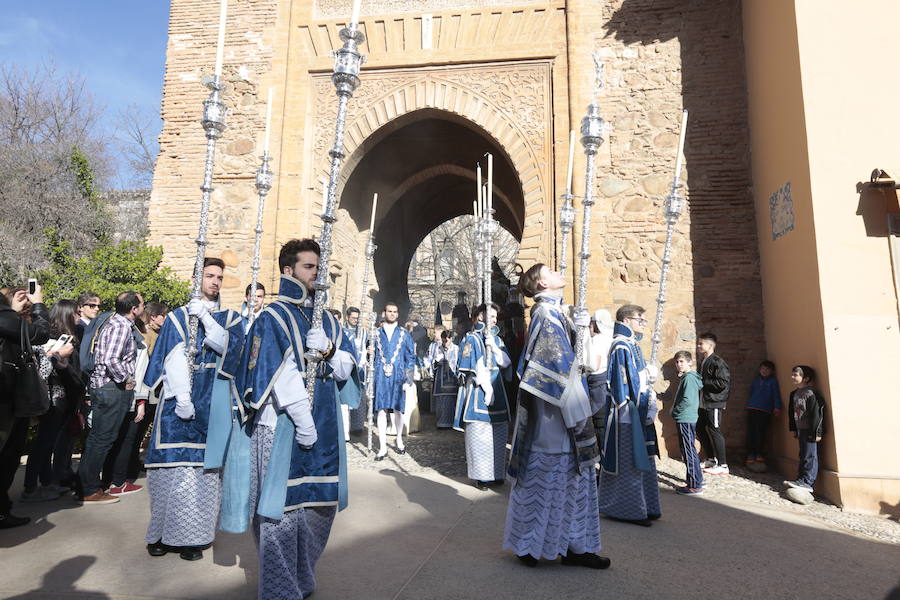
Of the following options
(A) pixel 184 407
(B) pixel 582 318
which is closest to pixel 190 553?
(A) pixel 184 407

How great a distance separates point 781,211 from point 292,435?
6.11 meters

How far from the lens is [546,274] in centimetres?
348

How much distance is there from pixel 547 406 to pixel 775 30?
5.84m

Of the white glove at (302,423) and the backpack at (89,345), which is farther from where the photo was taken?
the backpack at (89,345)

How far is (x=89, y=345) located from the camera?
4.69 metres

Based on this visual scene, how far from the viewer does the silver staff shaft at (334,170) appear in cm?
268

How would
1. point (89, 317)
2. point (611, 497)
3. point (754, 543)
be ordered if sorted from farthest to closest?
point (89, 317)
point (611, 497)
point (754, 543)

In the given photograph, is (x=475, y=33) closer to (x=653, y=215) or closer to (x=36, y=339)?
(x=653, y=215)

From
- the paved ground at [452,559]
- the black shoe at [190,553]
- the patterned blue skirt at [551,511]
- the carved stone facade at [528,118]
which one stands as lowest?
the paved ground at [452,559]

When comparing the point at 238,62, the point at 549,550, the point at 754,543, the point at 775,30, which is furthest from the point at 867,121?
the point at 238,62

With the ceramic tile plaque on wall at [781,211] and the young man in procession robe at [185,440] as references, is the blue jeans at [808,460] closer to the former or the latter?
the ceramic tile plaque on wall at [781,211]

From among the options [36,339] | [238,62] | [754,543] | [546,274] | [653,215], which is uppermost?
[238,62]

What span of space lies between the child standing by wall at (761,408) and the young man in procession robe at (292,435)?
5604 mm

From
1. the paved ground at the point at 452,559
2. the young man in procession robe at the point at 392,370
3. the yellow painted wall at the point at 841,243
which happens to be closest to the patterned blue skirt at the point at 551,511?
the paved ground at the point at 452,559
